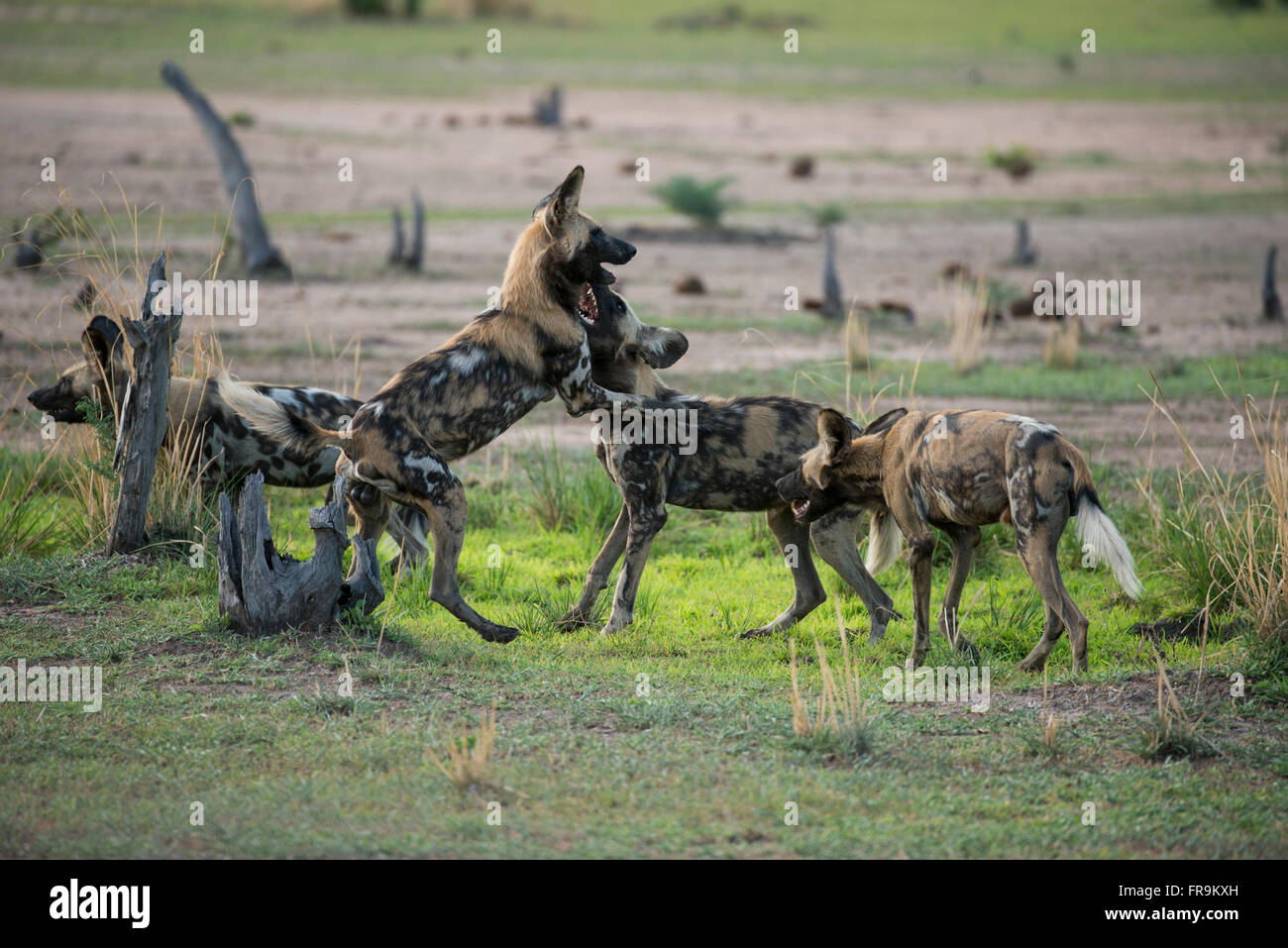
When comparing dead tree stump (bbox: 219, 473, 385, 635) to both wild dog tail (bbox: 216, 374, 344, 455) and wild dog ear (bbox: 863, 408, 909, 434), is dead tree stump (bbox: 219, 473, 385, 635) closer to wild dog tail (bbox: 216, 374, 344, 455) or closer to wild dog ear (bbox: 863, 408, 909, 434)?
wild dog tail (bbox: 216, 374, 344, 455)

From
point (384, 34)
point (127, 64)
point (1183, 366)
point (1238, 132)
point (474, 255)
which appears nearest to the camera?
point (1183, 366)

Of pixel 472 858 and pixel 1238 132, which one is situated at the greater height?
pixel 1238 132

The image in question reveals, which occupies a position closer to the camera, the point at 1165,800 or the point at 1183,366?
the point at 1165,800

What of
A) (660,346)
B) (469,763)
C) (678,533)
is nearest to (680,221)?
(678,533)

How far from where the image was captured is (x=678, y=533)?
10.9 m

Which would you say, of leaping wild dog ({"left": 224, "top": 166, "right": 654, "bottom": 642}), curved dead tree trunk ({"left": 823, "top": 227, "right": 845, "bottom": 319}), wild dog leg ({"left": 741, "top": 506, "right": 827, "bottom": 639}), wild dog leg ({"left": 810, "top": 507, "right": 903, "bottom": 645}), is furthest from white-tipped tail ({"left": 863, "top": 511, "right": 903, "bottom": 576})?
curved dead tree trunk ({"left": 823, "top": 227, "right": 845, "bottom": 319})

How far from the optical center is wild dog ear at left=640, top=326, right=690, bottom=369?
8656mm

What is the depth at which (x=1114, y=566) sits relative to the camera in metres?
7.35

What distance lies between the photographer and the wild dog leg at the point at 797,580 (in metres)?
8.58

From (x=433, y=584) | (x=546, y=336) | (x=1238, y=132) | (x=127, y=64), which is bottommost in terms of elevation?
(x=433, y=584)

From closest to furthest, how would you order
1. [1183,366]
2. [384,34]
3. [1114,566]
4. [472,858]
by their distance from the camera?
1. [472,858]
2. [1114,566]
3. [1183,366]
4. [384,34]

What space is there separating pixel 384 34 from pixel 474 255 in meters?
36.3
